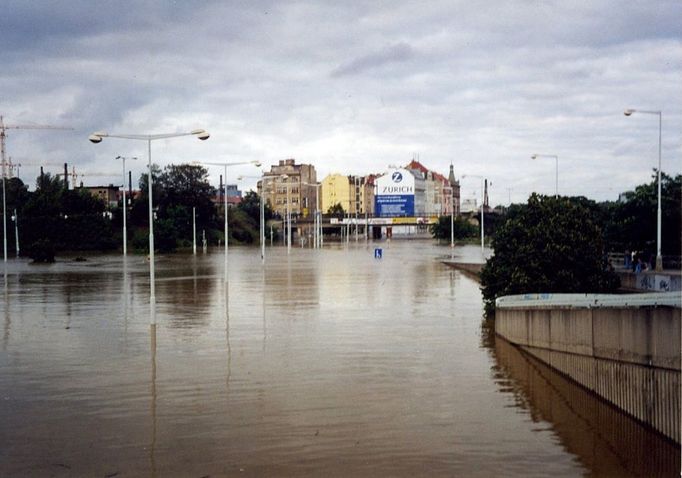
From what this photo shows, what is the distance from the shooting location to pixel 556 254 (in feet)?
87.7

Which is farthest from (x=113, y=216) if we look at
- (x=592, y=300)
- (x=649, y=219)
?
(x=592, y=300)

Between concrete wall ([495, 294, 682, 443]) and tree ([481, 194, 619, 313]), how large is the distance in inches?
191

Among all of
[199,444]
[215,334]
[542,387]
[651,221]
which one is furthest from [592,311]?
[651,221]

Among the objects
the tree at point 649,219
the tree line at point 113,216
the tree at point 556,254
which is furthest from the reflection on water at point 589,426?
the tree line at point 113,216

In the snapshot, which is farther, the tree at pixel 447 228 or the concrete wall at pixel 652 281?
the tree at pixel 447 228

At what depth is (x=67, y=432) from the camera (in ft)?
47.3

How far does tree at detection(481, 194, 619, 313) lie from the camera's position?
2666 centimetres

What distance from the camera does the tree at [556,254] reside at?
2666 cm

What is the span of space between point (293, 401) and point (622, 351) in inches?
246

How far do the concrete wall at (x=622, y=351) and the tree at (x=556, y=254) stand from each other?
4858 mm

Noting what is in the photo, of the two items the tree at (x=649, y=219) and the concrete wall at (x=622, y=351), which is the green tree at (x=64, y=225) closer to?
the tree at (x=649, y=219)

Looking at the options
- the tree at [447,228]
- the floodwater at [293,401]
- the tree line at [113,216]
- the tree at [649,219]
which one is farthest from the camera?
the tree at [447,228]

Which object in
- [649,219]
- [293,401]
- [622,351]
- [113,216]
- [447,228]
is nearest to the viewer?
[622,351]

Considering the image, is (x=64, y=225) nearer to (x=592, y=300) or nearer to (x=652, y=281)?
(x=652, y=281)
